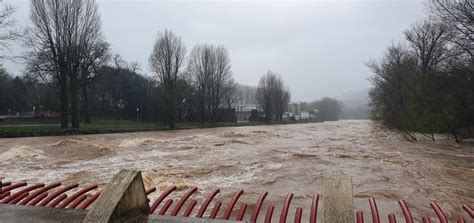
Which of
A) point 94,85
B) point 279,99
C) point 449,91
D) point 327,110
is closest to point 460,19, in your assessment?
point 449,91

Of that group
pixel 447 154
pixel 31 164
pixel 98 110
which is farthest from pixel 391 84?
pixel 98 110

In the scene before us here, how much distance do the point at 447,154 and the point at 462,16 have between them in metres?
6.69

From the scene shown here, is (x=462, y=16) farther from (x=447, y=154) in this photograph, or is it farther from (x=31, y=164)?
(x=31, y=164)

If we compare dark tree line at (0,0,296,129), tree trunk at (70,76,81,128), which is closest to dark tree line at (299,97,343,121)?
dark tree line at (0,0,296,129)

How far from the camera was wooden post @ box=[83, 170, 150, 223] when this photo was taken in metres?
2.58

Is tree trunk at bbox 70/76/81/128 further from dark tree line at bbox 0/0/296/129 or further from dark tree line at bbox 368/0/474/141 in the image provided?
dark tree line at bbox 368/0/474/141

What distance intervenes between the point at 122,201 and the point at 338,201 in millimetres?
1621

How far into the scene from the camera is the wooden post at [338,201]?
2502 millimetres

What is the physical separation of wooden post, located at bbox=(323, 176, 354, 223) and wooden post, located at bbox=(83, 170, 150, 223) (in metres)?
1.46

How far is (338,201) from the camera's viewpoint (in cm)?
259

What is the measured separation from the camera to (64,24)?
29.3 meters

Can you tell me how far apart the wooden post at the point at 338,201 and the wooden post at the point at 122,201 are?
1460 millimetres

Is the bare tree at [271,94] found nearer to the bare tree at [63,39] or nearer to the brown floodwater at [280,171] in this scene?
the bare tree at [63,39]

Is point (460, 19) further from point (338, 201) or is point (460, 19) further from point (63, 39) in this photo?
point (63, 39)
